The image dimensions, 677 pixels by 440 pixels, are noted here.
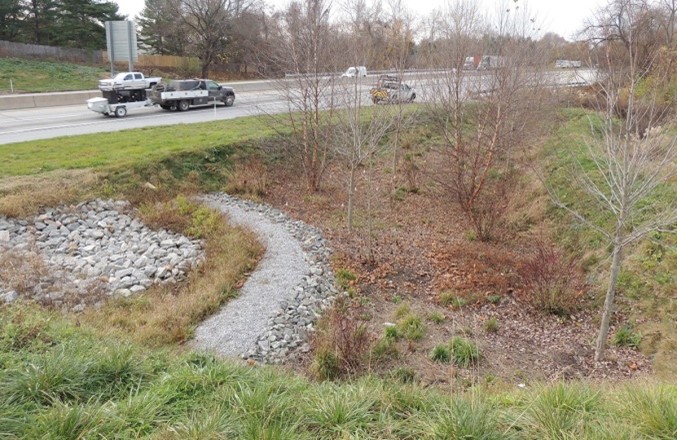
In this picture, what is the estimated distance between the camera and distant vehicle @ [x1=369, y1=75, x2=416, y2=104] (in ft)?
47.4

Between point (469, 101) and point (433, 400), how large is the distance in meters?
11.6

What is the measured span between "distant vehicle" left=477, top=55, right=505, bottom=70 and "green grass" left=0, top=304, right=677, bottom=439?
9.24 meters

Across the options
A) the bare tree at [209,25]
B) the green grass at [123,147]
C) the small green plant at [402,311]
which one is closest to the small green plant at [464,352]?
the small green plant at [402,311]

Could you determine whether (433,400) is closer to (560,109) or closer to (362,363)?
(362,363)

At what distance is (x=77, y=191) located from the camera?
38.8 feet

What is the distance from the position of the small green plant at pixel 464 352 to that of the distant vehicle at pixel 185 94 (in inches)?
782

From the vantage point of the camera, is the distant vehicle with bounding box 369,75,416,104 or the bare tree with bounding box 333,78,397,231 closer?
the bare tree with bounding box 333,78,397,231

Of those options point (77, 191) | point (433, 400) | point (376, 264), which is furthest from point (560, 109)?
point (433, 400)

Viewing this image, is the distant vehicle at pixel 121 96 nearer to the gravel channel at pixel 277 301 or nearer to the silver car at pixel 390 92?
the silver car at pixel 390 92

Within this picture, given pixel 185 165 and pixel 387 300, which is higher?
pixel 185 165

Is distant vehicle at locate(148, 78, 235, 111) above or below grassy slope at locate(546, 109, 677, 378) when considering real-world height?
above

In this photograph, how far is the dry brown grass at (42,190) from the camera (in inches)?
424

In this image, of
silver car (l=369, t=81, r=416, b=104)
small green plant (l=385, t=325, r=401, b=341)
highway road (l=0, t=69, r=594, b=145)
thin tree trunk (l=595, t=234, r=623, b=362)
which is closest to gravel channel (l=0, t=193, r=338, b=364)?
small green plant (l=385, t=325, r=401, b=341)

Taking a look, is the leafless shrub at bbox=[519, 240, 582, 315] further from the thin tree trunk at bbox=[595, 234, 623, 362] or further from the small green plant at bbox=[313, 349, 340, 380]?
the small green plant at bbox=[313, 349, 340, 380]
